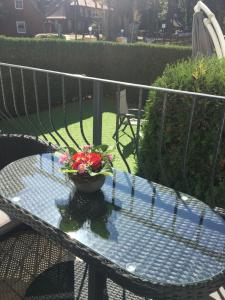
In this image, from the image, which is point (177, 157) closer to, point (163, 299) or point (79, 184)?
point (79, 184)

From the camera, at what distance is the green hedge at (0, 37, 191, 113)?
8.09 m

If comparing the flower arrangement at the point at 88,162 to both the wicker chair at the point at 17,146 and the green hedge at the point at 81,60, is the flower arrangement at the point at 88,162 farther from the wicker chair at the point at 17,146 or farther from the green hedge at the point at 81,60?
the green hedge at the point at 81,60

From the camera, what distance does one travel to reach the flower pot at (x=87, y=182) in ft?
6.02

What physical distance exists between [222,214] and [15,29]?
38945mm

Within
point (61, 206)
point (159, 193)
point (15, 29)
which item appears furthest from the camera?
point (15, 29)

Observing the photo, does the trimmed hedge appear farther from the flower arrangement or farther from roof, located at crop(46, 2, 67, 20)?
roof, located at crop(46, 2, 67, 20)

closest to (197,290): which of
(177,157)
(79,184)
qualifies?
(79,184)

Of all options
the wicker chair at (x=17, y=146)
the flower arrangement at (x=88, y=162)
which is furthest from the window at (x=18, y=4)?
the flower arrangement at (x=88, y=162)

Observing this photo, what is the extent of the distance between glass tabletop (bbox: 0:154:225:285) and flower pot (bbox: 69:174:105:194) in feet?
0.20

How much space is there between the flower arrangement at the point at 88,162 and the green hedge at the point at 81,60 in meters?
6.34

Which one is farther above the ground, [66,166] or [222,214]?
[66,166]

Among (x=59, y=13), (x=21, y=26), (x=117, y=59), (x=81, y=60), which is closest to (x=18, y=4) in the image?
(x=21, y=26)

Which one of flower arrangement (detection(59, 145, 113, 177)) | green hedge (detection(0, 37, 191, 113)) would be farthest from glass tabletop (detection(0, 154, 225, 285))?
green hedge (detection(0, 37, 191, 113))

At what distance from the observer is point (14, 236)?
90.7 inches
